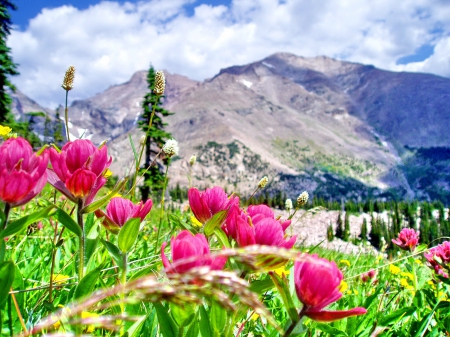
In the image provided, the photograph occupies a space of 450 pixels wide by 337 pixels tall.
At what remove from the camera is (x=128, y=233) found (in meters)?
1.18

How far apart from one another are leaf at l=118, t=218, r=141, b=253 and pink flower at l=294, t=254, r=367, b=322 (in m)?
0.55

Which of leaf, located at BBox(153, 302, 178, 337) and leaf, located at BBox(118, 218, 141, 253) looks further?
leaf, located at BBox(118, 218, 141, 253)

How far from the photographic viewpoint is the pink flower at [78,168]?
1138mm

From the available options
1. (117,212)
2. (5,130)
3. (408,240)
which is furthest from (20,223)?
(408,240)

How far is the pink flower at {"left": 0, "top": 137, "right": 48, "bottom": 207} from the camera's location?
37.6 inches

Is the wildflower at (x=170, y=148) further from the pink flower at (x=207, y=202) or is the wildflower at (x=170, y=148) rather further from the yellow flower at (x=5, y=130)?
the yellow flower at (x=5, y=130)

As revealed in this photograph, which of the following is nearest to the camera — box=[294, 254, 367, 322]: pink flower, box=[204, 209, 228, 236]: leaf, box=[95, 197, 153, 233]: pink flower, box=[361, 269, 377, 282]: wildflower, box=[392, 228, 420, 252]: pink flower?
box=[294, 254, 367, 322]: pink flower

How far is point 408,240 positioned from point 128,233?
282 centimetres

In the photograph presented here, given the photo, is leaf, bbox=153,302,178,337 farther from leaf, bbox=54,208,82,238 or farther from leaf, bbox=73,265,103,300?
leaf, bbox=54,208,82,238

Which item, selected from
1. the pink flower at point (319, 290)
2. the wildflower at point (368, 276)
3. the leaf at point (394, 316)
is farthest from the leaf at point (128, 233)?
the wildflower at point (368, 276)

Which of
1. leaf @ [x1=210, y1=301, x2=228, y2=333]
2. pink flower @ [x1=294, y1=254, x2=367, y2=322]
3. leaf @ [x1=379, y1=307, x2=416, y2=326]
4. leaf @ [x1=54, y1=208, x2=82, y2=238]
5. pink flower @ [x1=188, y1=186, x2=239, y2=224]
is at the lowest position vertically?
leaf @ [x1=379, y1=307, x2=416, y2=326]

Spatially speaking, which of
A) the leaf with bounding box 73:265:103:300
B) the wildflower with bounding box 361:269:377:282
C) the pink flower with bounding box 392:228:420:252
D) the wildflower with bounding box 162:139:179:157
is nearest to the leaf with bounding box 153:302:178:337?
the leaf with bounding box 73:265:103:300

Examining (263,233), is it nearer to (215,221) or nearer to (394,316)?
(215,221)

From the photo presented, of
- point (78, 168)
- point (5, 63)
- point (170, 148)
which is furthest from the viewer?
point (5, 63)
